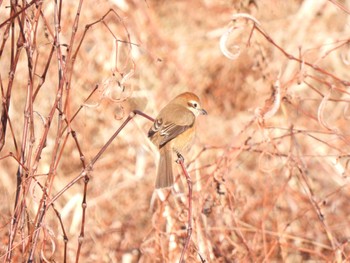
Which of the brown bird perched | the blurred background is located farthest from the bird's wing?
the blurred background

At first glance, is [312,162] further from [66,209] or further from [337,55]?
[66,209]

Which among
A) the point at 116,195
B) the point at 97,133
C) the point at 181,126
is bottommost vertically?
the point at 181,126

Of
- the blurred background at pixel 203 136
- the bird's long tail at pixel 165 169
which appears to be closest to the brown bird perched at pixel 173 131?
the bird's long tail at pixel 165 169

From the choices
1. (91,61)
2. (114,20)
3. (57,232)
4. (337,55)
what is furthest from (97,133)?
(337,55)

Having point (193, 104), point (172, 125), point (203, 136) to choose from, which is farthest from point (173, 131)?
point (203, 136)

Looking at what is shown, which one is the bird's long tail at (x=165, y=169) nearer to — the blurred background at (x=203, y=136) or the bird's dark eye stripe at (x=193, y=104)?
the blurred background at (x=203, y=136)

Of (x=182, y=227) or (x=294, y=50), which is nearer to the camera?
(x=182, y=227)

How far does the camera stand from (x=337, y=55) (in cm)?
723

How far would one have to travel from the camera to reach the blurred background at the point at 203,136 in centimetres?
416

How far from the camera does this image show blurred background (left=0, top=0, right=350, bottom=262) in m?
4.16

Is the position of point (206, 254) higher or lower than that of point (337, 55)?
lower

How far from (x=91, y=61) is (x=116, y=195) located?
136 centimetres

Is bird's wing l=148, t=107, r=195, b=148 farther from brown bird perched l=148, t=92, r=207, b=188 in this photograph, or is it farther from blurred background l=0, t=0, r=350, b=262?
blurred background l=0, t=0, r=350, b=262

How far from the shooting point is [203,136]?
6176mm
